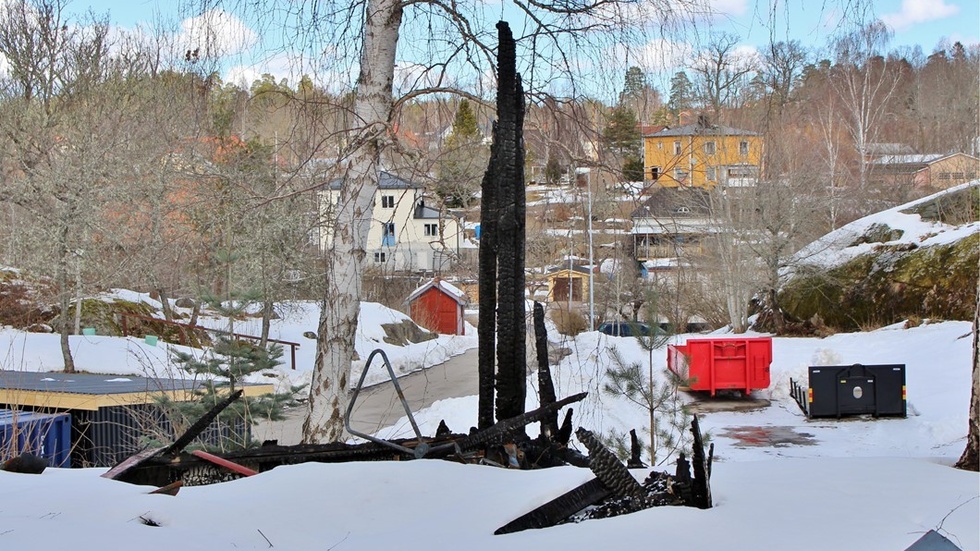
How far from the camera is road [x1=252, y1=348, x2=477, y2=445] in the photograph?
13205 mm

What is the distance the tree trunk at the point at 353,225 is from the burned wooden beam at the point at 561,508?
366cm

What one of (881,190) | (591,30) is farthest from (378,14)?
(881,190)

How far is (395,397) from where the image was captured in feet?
55.8

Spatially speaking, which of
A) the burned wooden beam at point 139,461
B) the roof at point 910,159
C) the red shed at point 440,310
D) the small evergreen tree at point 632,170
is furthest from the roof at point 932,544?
the roof at point 910,159

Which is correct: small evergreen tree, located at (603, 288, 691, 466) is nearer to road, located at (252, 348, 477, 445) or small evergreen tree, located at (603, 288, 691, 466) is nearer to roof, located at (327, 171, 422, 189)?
roof, located at (327, 171, 422, 189)

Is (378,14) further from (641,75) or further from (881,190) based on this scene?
(881,190)

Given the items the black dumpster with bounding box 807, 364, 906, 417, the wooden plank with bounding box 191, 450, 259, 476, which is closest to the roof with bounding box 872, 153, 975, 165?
the black dumpster with bounding box 807, 364, 906, 417

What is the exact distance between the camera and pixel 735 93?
6445 millimetres

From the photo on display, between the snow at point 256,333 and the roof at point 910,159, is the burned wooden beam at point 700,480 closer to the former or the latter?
the snow at point 256,333

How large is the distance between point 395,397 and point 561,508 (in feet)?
46.9

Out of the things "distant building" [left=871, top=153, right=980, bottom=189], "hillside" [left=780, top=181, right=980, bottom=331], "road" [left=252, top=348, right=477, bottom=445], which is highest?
"distant building" [left=871, top=153, right=980, bottom=189]

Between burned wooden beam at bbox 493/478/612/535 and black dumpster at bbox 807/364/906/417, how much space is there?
43.8ft

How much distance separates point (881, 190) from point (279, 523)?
40.5 metres

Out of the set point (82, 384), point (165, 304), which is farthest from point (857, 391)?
point (165, 304)
